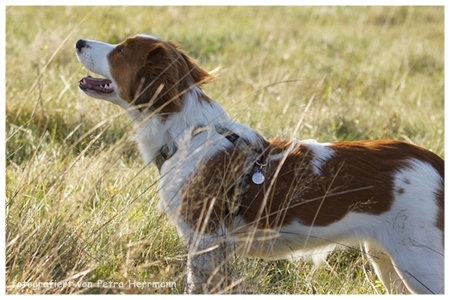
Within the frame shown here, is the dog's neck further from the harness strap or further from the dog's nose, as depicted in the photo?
the dog's nose

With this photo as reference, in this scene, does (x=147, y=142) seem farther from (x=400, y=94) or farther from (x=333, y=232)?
(x=400, y=94)

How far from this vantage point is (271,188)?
418 centimetres

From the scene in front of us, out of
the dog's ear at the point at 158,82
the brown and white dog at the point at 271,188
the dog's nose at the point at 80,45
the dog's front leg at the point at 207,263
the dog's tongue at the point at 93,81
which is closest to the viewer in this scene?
the dog's front leg at the point at 207,263

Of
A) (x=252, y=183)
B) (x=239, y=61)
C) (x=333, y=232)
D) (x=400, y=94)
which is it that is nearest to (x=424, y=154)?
(x=333, y=232)

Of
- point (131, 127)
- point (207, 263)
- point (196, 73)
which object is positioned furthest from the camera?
point (131, 127)

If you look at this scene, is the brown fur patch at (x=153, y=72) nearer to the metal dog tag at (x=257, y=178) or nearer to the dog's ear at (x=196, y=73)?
the dog's ear at (x=196, y=73)

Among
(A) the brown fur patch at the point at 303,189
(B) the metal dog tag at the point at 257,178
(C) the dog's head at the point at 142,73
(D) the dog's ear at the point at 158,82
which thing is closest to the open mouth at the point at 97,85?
(C) the dog's head at the point at 142,73

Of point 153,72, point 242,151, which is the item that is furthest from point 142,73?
point 242,151

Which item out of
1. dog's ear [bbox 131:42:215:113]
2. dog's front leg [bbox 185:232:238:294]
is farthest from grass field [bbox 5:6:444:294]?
dog's ear [bbox 131:42:215:113]

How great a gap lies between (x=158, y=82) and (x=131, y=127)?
164cm

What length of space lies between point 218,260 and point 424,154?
1207mm

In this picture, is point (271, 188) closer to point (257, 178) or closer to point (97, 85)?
point (257, 178)

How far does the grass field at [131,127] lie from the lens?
413cm

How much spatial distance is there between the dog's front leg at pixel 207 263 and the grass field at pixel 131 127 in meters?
0.11
